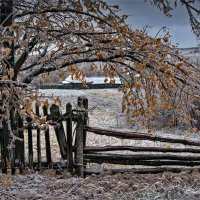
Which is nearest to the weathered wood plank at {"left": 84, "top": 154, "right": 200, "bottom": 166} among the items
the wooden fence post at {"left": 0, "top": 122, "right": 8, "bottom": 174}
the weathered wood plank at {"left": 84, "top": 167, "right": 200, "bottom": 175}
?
the weathered wood plank at {"left": 84, "top": 167, "right": 200, "bottom": 175}

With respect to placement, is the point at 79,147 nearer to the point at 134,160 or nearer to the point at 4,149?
the point at 134,160

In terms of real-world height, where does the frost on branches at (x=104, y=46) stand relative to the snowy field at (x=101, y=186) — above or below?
above

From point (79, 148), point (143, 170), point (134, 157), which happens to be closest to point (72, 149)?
Answer: point (79, 148)

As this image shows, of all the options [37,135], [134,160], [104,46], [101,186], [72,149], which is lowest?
[101,186]

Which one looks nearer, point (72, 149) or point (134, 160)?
point (72, 149)

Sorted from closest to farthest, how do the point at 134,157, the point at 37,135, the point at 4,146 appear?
the point at 4,146 < the point at 37,135 < the point at 134,157

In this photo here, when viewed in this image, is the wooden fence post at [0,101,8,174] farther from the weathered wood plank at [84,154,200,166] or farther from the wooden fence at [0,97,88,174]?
the weathered wood plank at [84,154,200,166]

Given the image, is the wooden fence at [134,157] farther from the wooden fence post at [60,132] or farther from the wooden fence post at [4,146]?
the wooden fence post at [4,146]

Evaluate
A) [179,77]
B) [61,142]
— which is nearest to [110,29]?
[179,77]

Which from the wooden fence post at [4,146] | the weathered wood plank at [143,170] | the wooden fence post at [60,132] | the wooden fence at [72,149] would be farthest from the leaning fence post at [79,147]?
the wooden fence post at [4,146]

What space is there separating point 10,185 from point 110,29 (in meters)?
2.62

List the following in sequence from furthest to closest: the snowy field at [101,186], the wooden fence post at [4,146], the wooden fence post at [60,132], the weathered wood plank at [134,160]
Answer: the weathered wood plank at [134,160], the wooden fence post at [60,132], the wooden fence post at [4,146], the snowy field at [101,186]

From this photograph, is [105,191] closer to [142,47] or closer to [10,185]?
[10,185]

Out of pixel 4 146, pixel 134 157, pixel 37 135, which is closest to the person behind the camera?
pixel 4 146
